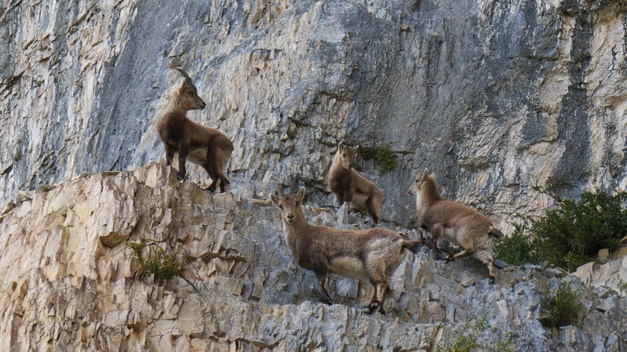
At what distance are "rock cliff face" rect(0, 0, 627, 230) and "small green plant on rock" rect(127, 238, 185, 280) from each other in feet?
21.9

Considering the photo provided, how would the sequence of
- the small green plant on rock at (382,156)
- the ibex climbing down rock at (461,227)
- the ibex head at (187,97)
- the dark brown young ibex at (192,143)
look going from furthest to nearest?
the small green plant on rock at (382,156) → the ibex head at (187,97) → the dark brown young ibex at (192,143) → the ibex climbing down rock at (461,227)

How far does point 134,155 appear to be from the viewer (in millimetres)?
24562

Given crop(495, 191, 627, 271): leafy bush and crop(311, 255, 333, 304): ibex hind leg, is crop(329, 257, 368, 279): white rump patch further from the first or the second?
crop(495, 191, 627, 271): leafy bush

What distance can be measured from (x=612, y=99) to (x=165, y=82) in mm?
10157

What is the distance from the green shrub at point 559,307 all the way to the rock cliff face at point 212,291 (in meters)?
0.15

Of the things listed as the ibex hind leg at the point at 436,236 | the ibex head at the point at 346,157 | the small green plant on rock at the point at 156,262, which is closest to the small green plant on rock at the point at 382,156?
the ibex head at the point at 346,157

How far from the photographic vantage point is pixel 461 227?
16375 mm

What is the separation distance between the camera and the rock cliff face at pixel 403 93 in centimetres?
2345

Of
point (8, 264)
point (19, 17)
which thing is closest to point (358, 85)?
point (8, 264)

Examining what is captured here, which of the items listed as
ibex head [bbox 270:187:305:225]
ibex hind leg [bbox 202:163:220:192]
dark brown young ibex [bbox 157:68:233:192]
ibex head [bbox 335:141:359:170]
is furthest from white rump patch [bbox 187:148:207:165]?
ibex head [bbox 335:141:359:170]

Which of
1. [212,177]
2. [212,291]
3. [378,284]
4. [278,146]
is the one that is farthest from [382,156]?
[212,291]

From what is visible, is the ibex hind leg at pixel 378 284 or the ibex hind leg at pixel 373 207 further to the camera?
the ibex hind leg at pixel 373 207

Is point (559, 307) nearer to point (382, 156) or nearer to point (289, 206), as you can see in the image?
point (289, 206)

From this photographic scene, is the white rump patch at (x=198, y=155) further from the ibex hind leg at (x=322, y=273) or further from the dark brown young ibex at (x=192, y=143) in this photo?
the ibex hind leg at (x=322, y=273)
